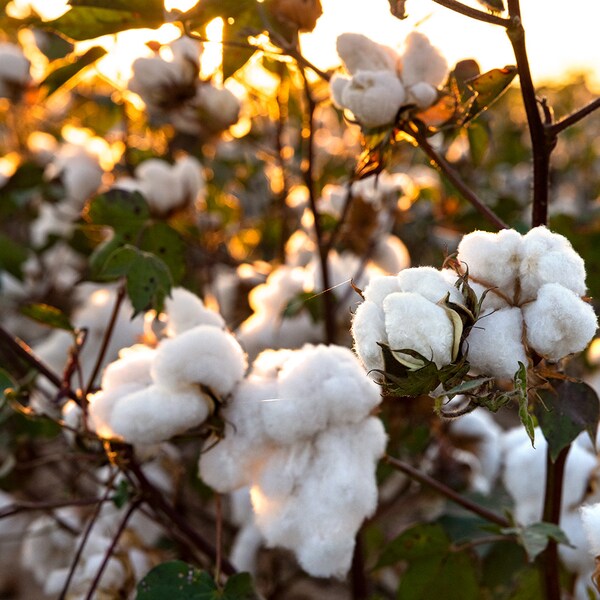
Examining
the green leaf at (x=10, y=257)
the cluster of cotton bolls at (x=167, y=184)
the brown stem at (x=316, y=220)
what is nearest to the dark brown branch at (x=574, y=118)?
the brown stem at (x=316, y=220)

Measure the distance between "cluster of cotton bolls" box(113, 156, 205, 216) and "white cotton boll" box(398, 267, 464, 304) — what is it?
0.91 metres

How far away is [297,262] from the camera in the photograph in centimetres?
157

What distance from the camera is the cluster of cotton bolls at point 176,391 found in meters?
0.78

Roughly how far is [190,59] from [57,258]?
1.18m

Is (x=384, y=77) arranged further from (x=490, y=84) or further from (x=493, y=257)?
(x=493, y=257)

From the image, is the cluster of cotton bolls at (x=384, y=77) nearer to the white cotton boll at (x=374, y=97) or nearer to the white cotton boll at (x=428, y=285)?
the white cotton boll at (x=374, y=97)

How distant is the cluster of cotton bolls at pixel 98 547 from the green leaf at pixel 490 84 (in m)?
0.52

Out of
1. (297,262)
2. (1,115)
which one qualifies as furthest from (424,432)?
(1,115)

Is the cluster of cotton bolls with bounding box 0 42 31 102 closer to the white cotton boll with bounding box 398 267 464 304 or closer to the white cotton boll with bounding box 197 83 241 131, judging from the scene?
the white cotton boll with bounding box 197 83 241 131

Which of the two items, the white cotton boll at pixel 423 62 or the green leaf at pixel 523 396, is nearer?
the green leaf at pixel 523 396

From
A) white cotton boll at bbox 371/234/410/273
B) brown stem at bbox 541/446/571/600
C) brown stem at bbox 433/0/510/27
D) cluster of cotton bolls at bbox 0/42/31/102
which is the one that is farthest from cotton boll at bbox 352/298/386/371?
cluster of cotton bolls at bbox 0/42/31/102

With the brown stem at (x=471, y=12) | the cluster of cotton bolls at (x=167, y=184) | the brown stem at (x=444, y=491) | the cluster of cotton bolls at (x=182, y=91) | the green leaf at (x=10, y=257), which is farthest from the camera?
the green leaf at (x=10, y=257)

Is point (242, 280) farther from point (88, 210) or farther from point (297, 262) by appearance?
point (88, 210)

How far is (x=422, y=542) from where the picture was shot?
1020 mm
